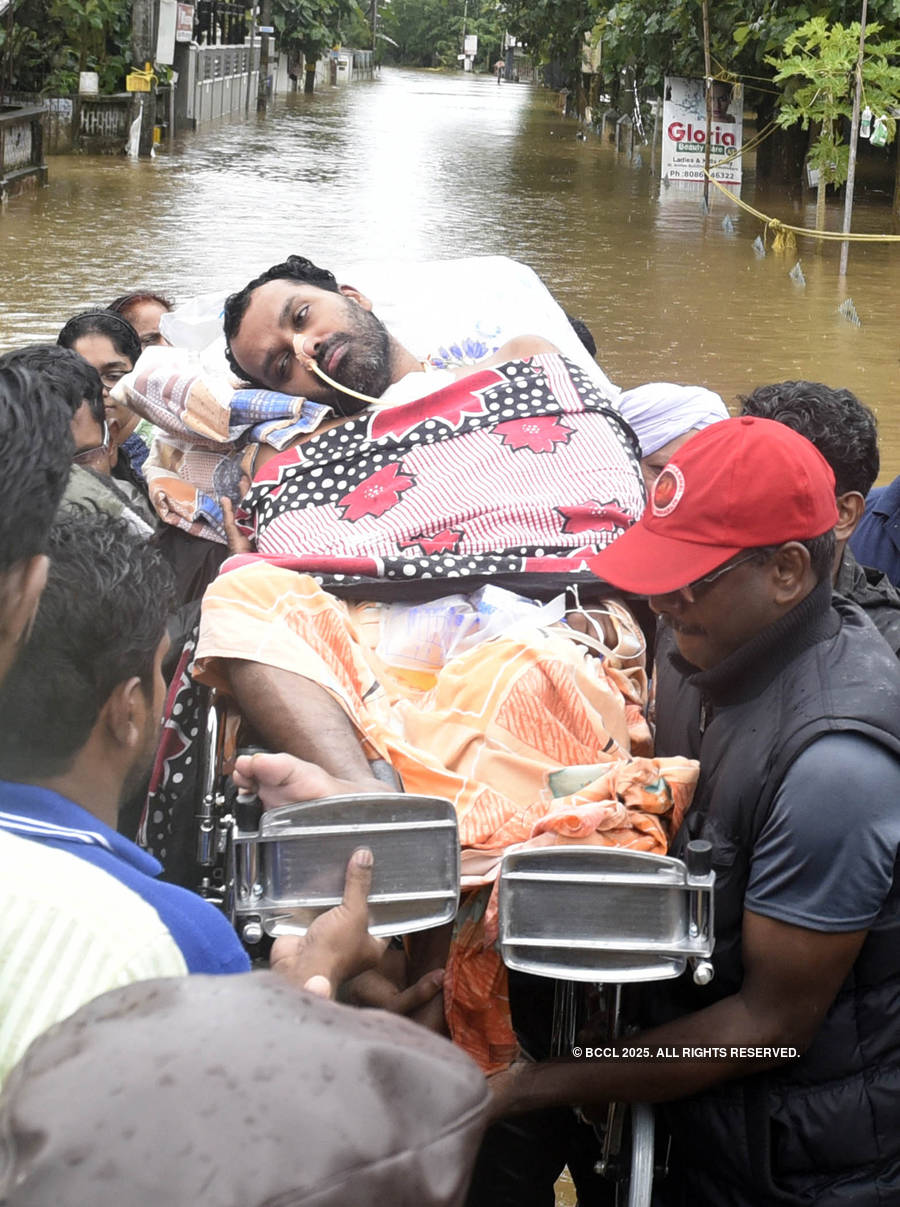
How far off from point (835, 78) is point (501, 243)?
384 centimetres

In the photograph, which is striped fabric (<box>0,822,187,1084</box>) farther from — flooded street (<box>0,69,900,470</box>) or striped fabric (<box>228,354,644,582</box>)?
flooded street (<box>0,69,900,470</box>)

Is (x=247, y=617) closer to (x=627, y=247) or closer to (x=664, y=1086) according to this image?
(x=664, y=1086)

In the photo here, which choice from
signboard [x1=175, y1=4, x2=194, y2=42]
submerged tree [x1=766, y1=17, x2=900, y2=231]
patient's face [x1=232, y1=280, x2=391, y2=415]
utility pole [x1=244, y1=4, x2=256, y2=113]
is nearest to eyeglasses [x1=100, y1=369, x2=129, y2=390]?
patient's face [x1=232, y1=280, x2=391, y2=415]

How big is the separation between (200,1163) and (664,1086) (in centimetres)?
141

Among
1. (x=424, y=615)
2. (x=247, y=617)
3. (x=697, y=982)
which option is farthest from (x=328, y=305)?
(x=697, y=982)

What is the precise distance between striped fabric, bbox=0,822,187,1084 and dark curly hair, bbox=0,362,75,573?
29 cm

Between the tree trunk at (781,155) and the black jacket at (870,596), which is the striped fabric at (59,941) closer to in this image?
the black jacket at (870,596)

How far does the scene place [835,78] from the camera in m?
12.1

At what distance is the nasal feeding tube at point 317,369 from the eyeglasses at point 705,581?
152 cm

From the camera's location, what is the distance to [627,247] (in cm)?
1466

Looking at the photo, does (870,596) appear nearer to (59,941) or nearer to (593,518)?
(593,518)

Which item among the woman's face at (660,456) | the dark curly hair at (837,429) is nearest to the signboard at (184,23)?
the woman's face at (660,456)

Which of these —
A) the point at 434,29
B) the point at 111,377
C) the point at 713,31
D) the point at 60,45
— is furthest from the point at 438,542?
the point at 434,29

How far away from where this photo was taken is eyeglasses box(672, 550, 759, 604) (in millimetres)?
1948
